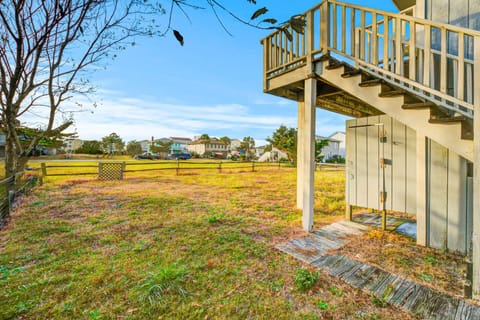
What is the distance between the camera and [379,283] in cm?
199

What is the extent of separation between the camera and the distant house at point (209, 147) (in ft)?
166

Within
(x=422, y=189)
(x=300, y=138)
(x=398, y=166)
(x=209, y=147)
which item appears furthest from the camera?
(x=209, y=147)

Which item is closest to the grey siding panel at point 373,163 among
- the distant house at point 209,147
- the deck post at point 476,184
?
the deck post at point 476,184

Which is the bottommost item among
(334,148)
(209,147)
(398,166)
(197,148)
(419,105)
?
(398,166)

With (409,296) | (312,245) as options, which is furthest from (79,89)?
(409,296)

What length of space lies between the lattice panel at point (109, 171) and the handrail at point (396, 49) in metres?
9.20

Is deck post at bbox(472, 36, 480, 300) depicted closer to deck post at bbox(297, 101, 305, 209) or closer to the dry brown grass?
the dry brown grass

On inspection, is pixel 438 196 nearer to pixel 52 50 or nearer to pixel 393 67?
pixel 393 67

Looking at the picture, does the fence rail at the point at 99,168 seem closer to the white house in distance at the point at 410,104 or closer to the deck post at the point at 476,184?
the white house in distance at the point at 410,104

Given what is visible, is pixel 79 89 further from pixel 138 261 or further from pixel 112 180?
pixel 112 180

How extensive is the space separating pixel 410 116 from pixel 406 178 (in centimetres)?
130

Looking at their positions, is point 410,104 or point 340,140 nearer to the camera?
point 410,104

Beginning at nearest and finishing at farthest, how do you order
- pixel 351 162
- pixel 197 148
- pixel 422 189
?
pixel 422 189
pixel 351 162
pixel 197 148

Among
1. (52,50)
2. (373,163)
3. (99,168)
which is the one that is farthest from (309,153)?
(99,168)
